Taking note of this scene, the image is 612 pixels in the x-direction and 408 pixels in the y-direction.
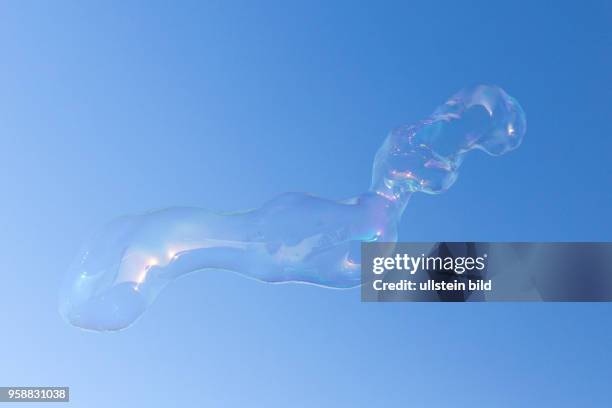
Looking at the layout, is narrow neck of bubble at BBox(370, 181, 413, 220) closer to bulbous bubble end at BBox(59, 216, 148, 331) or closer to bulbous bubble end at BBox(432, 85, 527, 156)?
bulbous bubble end at BBox(432, 85, 527, 156)

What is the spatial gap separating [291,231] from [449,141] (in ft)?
2.60

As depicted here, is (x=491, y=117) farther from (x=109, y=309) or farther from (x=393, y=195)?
(x=109, y=309)

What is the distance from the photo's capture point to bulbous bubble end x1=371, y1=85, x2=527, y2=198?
11.0ft

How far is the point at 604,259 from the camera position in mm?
3551

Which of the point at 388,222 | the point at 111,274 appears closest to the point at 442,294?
the point at 388,222

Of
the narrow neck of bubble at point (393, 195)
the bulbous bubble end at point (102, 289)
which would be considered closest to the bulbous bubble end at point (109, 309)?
the bulbous bubble end at point (102, 289)

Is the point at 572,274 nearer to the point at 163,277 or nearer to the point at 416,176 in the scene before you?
the point at 416,176

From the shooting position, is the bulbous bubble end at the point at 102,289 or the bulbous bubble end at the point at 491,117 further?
the bulbous bubble end at the point at 491,117

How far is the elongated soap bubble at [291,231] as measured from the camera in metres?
3.27

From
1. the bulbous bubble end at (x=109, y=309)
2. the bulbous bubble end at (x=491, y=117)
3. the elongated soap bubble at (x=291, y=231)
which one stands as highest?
the bulbous bubble end at (x=491, y=117)

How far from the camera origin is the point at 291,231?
3271 mm

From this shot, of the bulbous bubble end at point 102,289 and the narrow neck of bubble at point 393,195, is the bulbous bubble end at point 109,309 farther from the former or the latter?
the narrow neck of bubble at point 393,195

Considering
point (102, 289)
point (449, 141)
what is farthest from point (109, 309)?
point (449, 141)

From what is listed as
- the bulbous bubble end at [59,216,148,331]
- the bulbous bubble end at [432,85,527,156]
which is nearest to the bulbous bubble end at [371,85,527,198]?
the bulbous bubble end at [432,85,527,156]
